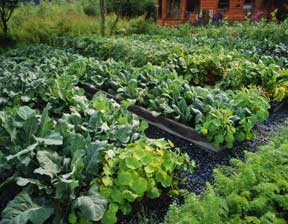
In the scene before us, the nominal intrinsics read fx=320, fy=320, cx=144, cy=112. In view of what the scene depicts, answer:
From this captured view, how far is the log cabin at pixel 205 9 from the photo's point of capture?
15.6 m

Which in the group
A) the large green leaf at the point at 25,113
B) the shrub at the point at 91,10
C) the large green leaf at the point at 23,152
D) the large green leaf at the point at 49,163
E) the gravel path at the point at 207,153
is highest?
the large green leaf at the point at 25,113

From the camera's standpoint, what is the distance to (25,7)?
642 inches

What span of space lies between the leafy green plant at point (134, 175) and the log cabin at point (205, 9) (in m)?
13.2

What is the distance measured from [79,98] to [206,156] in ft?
5.04

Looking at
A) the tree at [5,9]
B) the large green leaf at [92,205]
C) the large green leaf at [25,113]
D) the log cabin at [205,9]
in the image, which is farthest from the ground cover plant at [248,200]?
the log cabin at [205,9]

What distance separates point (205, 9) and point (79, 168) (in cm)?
1617

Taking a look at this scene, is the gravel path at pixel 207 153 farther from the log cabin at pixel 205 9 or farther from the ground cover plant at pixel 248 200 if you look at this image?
the log cabin at pixel 205 9

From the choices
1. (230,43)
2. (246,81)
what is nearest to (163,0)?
(230,43)

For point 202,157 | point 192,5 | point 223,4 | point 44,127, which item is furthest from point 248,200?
point 192,5

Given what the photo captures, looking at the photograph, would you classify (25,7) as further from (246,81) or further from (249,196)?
(249,196)

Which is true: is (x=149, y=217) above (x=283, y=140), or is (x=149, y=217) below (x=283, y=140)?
below

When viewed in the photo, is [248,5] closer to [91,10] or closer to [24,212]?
[91,10]

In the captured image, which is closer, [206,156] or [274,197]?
[274,197]

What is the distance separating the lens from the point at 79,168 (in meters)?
2.37
